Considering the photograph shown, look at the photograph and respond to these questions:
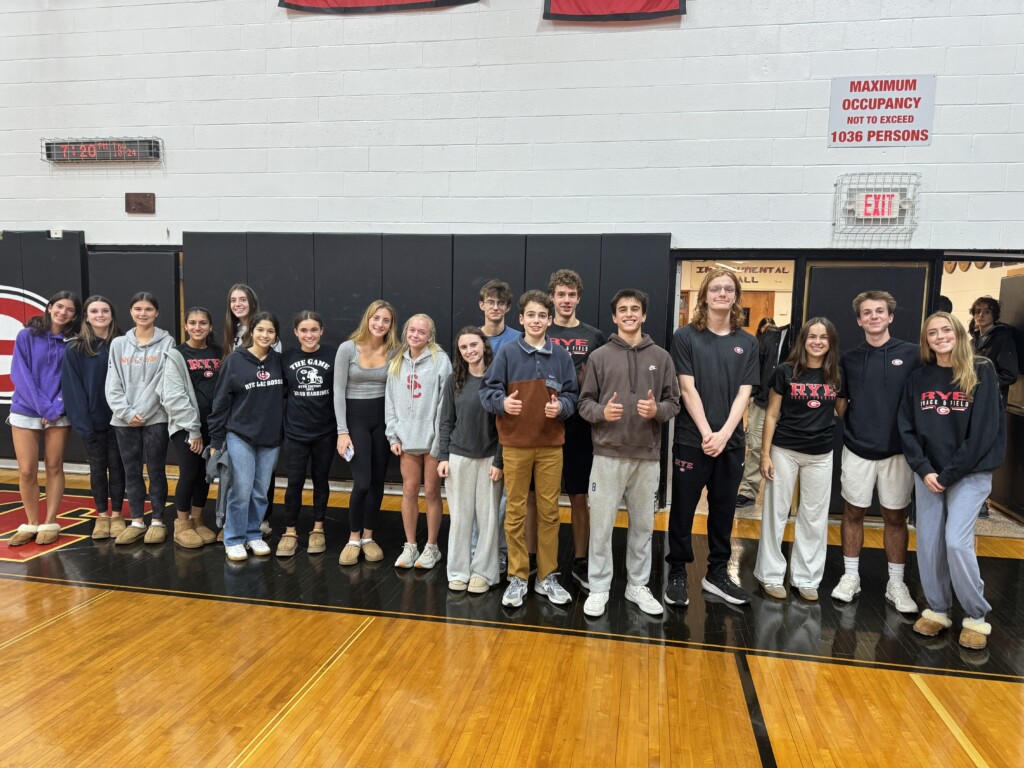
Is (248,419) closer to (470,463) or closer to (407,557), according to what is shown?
(407,557)

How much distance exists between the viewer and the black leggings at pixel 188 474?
13.4 ft

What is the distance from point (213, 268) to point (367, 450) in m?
2.74

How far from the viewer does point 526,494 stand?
3369mm

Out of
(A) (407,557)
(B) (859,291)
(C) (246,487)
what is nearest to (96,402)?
(C) (246,487)

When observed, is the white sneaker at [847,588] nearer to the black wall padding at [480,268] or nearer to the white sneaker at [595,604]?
the white sneaker at [595,604]

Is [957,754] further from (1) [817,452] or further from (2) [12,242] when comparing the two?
(2) [12,242]

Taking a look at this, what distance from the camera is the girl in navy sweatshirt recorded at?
3.06m

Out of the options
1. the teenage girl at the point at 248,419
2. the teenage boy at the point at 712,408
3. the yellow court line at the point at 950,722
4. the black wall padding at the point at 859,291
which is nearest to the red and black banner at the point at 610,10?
the black wall padding at the point at 859,291

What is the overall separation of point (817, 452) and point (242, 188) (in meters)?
4.92

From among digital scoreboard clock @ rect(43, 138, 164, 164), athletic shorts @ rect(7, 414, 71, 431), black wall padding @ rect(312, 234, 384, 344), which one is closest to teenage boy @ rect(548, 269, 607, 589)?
black wall padding @ rect(312, 234, 384, 344)

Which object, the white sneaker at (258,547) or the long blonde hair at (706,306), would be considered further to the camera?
the white sneaker at (258,547)

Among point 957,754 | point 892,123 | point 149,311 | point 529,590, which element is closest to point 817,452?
point 957,754

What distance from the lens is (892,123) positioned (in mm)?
4668

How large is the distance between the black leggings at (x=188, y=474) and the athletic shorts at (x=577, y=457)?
2.33m
